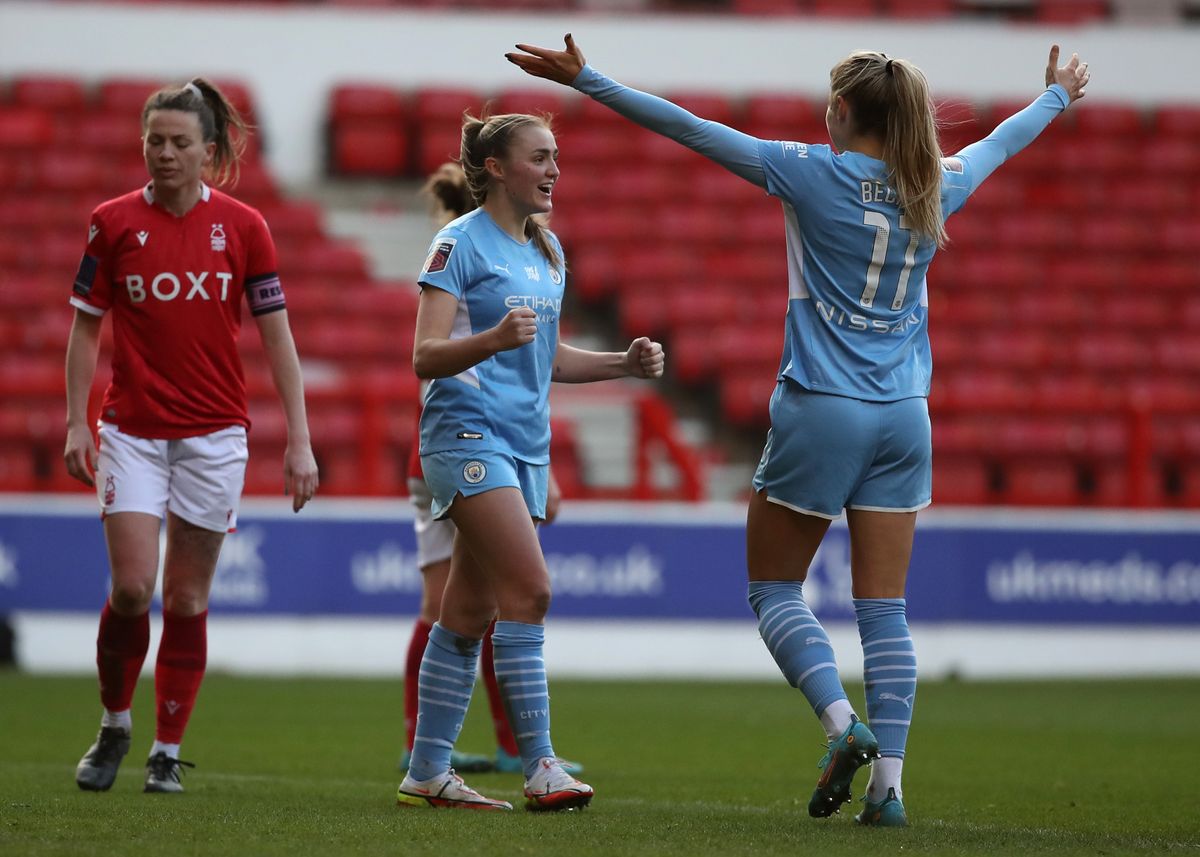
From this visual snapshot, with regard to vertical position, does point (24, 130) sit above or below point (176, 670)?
above

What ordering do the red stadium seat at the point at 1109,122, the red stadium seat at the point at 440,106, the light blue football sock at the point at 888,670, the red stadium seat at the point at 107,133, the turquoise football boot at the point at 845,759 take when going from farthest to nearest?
the red stadium seat at the point at 1109,122
the red stadium seat at the point at 440,106
the red stadium seat at the point at 107,133
the light blue football sock at the point at 888,670
the turquoise football boot at the point at 845,759

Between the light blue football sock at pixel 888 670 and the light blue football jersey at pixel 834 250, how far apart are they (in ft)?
1.80

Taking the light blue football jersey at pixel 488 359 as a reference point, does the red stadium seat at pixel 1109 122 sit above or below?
above

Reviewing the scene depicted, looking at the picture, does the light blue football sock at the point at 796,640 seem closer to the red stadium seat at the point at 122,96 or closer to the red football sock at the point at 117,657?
the red football sock at the point at 117,657

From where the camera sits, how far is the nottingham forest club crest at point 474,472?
14.7 ft

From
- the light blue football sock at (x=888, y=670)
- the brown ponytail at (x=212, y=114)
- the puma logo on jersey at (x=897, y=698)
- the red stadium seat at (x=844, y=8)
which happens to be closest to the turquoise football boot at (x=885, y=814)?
the light blue football sock at (x=888, y=670)

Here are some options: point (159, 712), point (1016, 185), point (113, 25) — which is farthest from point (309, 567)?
point (1016, 185)

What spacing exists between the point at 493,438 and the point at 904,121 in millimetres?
1311

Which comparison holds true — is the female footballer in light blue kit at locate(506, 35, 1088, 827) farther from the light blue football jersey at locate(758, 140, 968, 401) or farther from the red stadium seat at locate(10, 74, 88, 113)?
the red stadium seat at locate(10, 74, 88, 113)

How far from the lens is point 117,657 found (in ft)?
17.6

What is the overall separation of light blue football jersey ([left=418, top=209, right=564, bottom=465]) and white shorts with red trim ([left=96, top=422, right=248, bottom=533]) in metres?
0.93

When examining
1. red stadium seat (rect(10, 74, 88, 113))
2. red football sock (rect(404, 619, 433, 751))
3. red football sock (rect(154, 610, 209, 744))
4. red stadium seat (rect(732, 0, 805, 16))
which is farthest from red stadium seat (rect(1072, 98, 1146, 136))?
red football sock (rect(154, 610, 209, 744))

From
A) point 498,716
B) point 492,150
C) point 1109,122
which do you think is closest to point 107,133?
point 1109,122

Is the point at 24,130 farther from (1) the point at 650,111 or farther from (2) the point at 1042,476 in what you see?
(1) the point at 650,111
